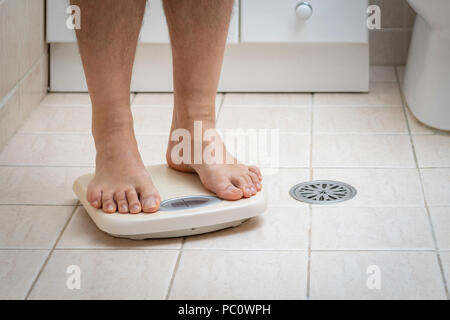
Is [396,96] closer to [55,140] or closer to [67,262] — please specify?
[55,140]

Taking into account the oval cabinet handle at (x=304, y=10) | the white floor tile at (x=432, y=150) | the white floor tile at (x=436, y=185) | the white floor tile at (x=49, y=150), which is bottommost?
the white floor tile at (x=49, y=150)

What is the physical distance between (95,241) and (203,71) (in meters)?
0.35

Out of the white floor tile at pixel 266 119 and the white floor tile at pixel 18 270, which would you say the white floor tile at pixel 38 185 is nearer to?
the white floor tile at pixel 18 270

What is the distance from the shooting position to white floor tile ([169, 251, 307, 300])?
1.04 metres

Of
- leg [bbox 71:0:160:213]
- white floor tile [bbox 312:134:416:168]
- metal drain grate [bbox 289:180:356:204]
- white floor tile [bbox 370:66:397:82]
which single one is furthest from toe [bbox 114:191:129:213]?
white floor tile [bbox 370:66:397:82]

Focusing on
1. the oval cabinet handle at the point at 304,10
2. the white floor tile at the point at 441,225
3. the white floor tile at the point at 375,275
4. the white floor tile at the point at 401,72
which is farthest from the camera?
the white floor tile at the point at 401,72

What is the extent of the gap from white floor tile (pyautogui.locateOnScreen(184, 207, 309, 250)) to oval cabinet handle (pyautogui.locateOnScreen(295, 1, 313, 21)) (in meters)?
0.71

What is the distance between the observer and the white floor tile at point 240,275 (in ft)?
3.42

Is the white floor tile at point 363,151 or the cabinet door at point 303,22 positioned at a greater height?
the cabinet door at point 303,22

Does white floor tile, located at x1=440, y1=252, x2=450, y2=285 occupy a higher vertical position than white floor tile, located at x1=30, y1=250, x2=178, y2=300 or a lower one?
higher

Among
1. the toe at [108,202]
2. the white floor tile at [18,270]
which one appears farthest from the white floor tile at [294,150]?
the white floor tile at [18,270]

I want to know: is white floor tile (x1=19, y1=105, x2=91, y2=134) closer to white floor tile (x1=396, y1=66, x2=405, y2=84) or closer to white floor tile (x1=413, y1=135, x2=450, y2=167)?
white floor tile (x1=413, y1=135, x2=450, y2=167)

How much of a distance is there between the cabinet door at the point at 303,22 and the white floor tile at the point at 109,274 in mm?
883
